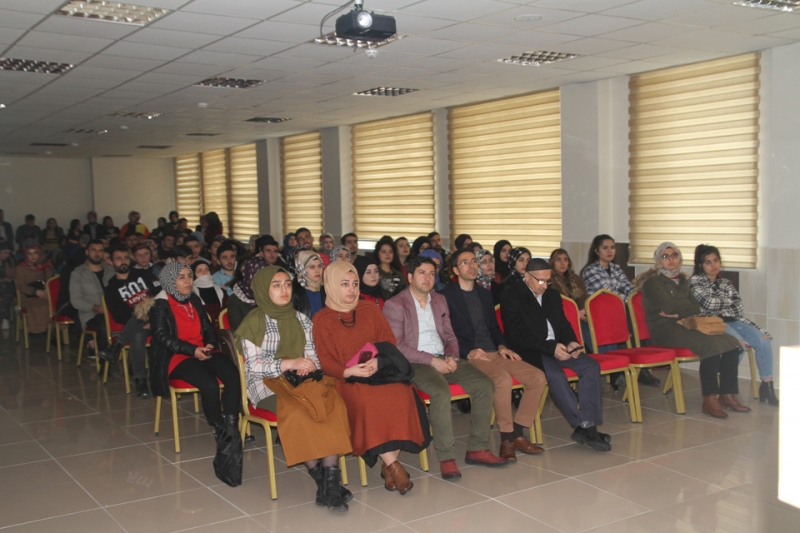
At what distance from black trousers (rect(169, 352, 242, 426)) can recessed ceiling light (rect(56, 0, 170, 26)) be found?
2.53 m

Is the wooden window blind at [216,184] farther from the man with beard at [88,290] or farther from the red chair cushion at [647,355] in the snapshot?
the red chair cushion at [647,355]

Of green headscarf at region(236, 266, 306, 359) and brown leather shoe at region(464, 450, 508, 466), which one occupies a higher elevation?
green headscarf at region(236, 266, 306, 359)

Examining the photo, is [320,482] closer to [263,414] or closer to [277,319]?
[263,414]

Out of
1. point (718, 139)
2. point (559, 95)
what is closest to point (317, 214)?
point (559, 95)

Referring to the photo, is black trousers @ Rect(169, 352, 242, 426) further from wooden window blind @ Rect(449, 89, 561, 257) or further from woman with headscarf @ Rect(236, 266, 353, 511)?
wooden window blind @ Rect(449, 89, 561, 257)

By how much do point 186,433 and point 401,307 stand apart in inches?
78.3

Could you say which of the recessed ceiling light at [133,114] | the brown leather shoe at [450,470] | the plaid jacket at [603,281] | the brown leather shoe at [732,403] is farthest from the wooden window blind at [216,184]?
the brown leather shoe at [450,470]

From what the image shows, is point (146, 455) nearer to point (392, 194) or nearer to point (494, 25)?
point (494, 25)

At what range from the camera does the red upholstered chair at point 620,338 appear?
558 cm

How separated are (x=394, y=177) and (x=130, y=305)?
19.5 ft

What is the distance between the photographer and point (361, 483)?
4.41 m

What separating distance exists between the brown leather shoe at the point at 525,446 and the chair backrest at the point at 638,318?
172 cm

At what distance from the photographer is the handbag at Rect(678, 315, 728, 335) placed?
590 centimetres

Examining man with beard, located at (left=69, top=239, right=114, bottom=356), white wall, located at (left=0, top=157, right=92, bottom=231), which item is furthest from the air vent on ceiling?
white wall, located at (left=0, top=157, right=92, bottom=231)
